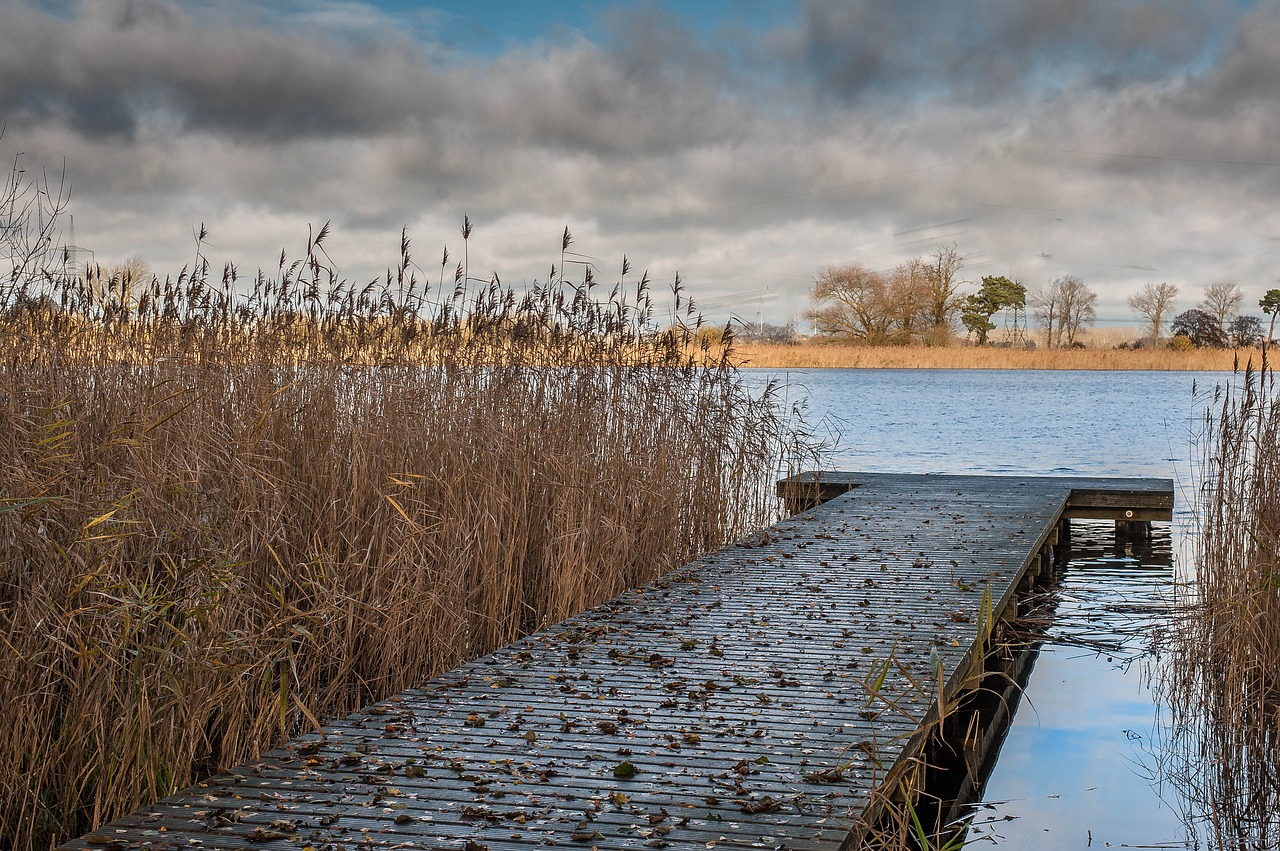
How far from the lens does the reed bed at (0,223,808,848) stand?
2.85m

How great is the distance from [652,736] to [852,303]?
32.9 metres

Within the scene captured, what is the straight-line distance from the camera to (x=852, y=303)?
3494 centimetres

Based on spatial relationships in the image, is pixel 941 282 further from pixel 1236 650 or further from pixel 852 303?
pixel 1236 650

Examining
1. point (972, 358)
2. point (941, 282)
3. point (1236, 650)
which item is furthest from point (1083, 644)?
point (941, 282)

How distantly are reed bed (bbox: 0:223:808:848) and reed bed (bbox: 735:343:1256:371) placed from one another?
21.0 meters

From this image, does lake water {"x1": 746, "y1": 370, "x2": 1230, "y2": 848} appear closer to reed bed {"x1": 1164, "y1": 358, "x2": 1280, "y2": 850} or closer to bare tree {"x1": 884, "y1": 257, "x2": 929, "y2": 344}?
reed bed {"x1": 1164, "y1": 358, "x2": 1280, "y2": 850}

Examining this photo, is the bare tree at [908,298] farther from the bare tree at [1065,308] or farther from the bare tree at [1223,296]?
the bare tree at [1223,296]

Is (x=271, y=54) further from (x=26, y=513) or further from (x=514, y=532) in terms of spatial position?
(x=26, y=513)

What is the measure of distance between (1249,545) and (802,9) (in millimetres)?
12163

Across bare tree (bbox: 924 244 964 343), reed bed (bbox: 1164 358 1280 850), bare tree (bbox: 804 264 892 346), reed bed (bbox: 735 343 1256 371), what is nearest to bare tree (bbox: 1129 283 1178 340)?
reed bed (bbox: 735 343 1256 371)

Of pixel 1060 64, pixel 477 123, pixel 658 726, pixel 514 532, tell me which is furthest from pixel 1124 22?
pixel 658 726

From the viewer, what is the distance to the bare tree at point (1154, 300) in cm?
3027

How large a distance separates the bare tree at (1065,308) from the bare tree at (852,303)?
190 inches

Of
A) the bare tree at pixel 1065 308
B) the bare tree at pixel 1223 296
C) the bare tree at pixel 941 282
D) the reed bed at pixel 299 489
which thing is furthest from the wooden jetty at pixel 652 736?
the bare tree at pixel 941 282
